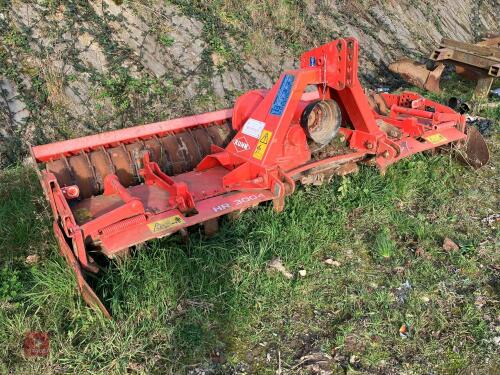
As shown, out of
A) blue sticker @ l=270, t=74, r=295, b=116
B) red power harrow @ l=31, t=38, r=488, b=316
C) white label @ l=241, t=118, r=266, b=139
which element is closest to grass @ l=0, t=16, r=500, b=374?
red power harrow @ l=31, t=38, r=488, b=316

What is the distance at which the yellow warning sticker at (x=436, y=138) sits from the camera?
5117 mm

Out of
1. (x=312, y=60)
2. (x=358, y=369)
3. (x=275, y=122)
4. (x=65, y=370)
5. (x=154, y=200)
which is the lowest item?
(x=65, y=370)

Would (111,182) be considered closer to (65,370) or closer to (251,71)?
(65,370)

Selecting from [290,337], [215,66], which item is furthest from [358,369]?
[215,66]

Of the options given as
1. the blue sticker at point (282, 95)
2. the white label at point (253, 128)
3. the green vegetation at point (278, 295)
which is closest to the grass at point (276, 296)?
the green vegetation at point (278, 295)

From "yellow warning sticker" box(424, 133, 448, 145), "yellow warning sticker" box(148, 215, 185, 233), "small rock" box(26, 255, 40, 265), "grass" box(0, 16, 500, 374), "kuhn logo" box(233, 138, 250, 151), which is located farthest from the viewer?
"yellow warning sticker" box(424, 133, 448, 145)

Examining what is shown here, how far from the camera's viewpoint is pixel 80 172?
432 centimetres

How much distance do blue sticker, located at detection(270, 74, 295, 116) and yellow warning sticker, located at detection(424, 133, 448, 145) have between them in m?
1.85

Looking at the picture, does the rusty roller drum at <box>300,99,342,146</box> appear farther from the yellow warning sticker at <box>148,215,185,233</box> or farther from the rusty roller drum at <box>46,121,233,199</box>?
the yellow warning sticker at <box>148,215,185,233</box>

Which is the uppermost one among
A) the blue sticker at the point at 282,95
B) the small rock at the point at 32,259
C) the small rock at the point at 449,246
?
the blue sticker at the point at 282,95

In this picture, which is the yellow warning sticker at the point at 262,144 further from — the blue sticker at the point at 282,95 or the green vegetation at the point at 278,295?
the green vegetation at the point at 278,295

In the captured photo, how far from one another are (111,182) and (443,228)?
314cm

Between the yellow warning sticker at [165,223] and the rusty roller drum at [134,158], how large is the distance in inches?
44.2

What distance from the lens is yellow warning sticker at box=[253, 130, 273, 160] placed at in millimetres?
4230
